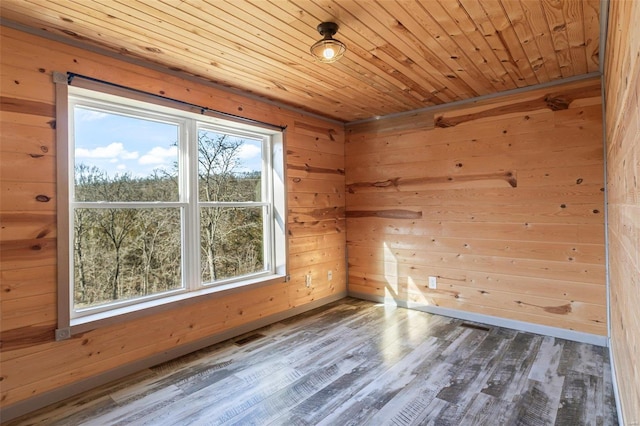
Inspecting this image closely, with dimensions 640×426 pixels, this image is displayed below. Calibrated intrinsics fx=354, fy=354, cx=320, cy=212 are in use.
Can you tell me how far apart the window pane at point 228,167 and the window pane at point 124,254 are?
1.39 feet

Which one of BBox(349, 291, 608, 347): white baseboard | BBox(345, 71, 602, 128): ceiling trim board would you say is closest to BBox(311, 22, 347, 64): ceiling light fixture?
BBox(345, 71, 602, 128): ceiling trim board

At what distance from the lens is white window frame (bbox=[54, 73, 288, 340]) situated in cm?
229

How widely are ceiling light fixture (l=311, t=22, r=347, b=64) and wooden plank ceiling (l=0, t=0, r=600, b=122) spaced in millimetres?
49

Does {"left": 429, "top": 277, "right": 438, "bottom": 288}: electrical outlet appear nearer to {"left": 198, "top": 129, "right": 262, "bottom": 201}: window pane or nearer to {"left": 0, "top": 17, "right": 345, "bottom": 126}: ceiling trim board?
{"left": 198, "top": 129, "right": 262, "bottom": 201}: window pane

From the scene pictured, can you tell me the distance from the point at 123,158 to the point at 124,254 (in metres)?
0.74

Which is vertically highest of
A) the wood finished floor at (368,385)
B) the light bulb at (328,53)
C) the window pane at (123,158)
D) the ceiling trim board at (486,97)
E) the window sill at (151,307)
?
the ceiling trim board at (486,97)

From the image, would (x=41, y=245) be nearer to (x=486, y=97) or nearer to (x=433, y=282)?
(x=433, y=282)

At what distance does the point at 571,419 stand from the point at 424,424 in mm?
839

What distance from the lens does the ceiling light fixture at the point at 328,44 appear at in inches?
85.0

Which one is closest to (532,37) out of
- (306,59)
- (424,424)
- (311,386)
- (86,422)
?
(306,59)

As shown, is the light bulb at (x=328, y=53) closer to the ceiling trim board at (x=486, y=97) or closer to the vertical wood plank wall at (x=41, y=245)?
the vertical wood plank wall at (x=41, y=245)

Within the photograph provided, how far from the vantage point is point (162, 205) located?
2945mm

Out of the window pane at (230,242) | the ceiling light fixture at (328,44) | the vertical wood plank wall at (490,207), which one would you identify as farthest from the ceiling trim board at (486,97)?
the ceiling light fixture at (328,44)

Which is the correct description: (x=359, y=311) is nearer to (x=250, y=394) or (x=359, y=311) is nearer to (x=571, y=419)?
(x=250, y=394)
